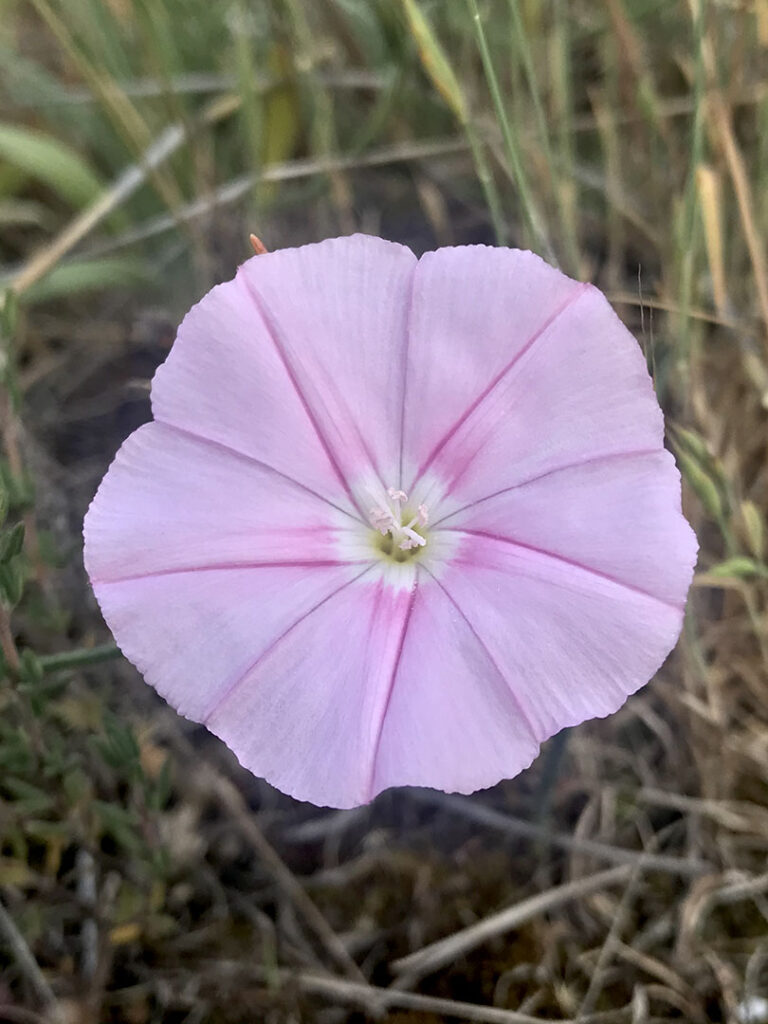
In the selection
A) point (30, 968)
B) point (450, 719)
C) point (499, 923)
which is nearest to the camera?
point (450, 719)

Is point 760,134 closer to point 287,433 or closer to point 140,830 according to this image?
point 287,433

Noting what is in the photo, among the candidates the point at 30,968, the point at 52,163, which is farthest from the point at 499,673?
the point at 52,163

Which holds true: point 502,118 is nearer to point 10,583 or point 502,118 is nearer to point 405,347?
point 405,347

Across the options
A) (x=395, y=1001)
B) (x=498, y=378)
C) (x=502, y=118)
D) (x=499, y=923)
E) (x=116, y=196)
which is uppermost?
(x=116, y=196)

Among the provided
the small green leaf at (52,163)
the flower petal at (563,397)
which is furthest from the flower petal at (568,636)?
the small green leaf at (52,163)

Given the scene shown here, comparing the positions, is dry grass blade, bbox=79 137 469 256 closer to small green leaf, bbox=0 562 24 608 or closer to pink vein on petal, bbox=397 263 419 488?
pink vein on petal, bbox=397 263 419 488

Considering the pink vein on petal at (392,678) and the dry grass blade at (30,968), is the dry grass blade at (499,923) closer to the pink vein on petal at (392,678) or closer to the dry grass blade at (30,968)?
the dry grass blade at (30,968)

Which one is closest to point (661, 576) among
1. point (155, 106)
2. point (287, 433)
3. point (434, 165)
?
point (287, 433)
